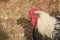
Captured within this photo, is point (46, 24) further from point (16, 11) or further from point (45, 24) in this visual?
point (16, 11)

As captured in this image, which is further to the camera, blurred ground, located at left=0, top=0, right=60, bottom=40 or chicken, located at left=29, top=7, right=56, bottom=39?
blurred ground, located at left=0, top=0, right=60, bottom=40

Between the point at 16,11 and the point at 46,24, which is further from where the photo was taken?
the point at 16,11

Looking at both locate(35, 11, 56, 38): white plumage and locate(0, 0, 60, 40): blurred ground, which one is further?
locate(0, 0, 60, 40): blurred ground

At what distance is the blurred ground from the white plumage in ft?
2.76

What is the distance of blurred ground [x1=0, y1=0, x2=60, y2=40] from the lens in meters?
4.17

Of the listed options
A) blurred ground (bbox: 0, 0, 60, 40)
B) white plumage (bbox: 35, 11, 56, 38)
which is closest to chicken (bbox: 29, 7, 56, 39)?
white plumage (bbox: 35, 11, 56, 38)

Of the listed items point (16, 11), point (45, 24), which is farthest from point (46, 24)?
point (16, 11)

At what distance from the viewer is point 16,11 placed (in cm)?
448

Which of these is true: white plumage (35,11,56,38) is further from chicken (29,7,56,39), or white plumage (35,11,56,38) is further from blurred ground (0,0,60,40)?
blurred ground (0,0,60,40)

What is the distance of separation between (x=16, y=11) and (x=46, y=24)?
133 centimetres

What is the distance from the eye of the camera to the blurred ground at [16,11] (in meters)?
4.17

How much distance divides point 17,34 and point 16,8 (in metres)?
0.62

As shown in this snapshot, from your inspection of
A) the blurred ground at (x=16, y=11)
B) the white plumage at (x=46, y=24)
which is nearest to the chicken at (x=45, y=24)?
the white plumage at (x=46, y=24)

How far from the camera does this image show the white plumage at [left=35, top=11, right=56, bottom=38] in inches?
127
